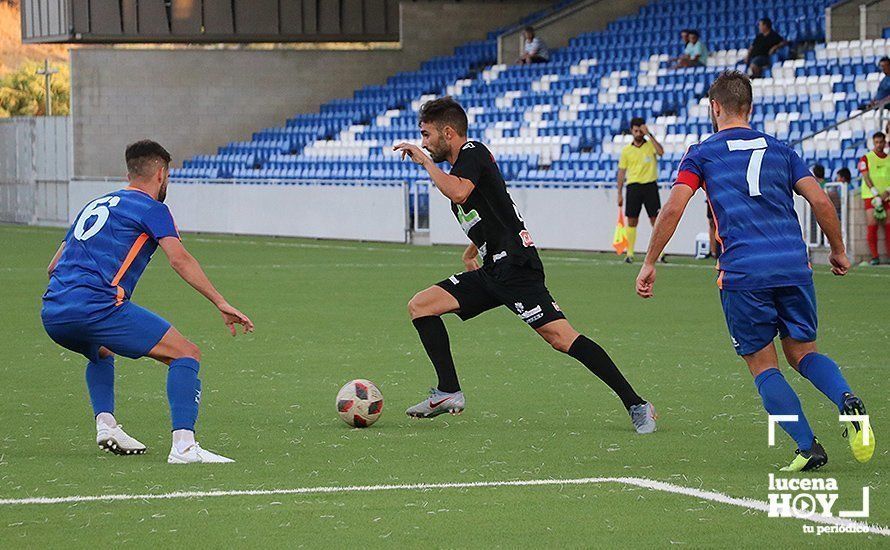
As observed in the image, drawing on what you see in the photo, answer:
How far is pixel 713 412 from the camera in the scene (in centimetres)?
962

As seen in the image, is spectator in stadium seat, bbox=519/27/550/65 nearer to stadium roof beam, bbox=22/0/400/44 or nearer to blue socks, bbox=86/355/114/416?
stadium roof beam, bbox=22/0/400/44

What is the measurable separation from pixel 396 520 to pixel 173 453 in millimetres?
1802

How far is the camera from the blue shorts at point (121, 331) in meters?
7.86

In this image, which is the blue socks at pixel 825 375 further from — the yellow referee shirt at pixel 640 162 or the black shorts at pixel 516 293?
the yellow referee shirt at pixel 640 162

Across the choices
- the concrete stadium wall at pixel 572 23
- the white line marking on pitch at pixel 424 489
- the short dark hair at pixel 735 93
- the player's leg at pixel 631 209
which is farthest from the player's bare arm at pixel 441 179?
the concrete stadium wall at pixel 572 23

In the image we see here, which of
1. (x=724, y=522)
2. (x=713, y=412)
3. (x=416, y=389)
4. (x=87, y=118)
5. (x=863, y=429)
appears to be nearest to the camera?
(x=724, y=522)

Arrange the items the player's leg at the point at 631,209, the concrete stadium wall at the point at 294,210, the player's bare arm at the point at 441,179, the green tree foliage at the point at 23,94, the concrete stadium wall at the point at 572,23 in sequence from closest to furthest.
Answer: the player's bare arm at the point at 441,179 → the player's leg at the point at 631,209 → the concrete stadium wall at the point at 294,210 → the concrete stadium wall at the point at 572,23 → the green tree foliage at the point at 23,94

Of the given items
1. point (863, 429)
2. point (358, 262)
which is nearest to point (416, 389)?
point (863, 429)

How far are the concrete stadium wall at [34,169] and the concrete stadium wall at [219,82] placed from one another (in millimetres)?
1113

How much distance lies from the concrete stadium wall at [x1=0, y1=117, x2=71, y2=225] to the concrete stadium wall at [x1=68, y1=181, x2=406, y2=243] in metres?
3.65

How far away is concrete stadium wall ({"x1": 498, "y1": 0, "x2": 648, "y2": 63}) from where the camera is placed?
38781 mm

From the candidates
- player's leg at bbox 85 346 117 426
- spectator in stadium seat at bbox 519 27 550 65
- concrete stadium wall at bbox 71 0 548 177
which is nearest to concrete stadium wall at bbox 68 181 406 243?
concrete stadium wall at bbox 71 0 548 177

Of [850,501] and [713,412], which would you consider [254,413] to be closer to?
[713,412]

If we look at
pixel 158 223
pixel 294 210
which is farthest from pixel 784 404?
pixel 294 210
